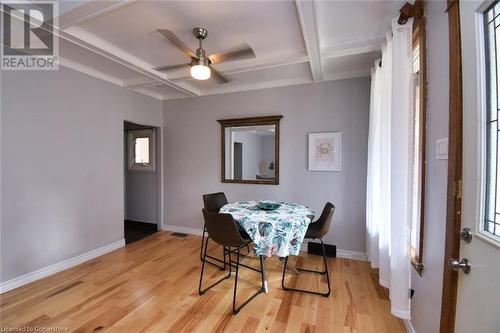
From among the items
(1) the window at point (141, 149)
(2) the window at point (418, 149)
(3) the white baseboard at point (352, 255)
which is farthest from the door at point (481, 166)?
(1) the window at point (141, 149)

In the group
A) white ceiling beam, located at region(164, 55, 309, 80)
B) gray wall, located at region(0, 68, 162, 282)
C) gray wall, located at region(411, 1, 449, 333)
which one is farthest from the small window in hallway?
gray wall, located at region(411, 1, 449, 333)

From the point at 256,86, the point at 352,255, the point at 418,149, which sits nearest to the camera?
the point at 418,149

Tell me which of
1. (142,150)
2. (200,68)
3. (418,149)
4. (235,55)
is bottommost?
(418,149)

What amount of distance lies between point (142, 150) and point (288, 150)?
2931mm

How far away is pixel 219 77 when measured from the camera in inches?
98.7

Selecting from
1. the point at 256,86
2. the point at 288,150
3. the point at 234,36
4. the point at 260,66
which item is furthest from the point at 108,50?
the point at 288,150

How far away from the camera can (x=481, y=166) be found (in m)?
0.91

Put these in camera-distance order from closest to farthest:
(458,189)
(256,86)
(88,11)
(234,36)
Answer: (458,189) < (88,11) < (234,36) < (256,86)

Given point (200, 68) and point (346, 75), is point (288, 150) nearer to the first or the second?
point (346, 75)

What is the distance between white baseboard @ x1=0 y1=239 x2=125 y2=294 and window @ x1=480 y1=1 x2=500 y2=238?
3765 mm

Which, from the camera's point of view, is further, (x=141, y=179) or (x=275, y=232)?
(x=141, y=179)

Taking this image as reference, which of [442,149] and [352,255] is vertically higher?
[442,149]

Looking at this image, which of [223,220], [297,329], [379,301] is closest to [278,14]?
[223,220]

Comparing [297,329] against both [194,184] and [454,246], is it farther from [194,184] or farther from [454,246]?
A: [194,184]
